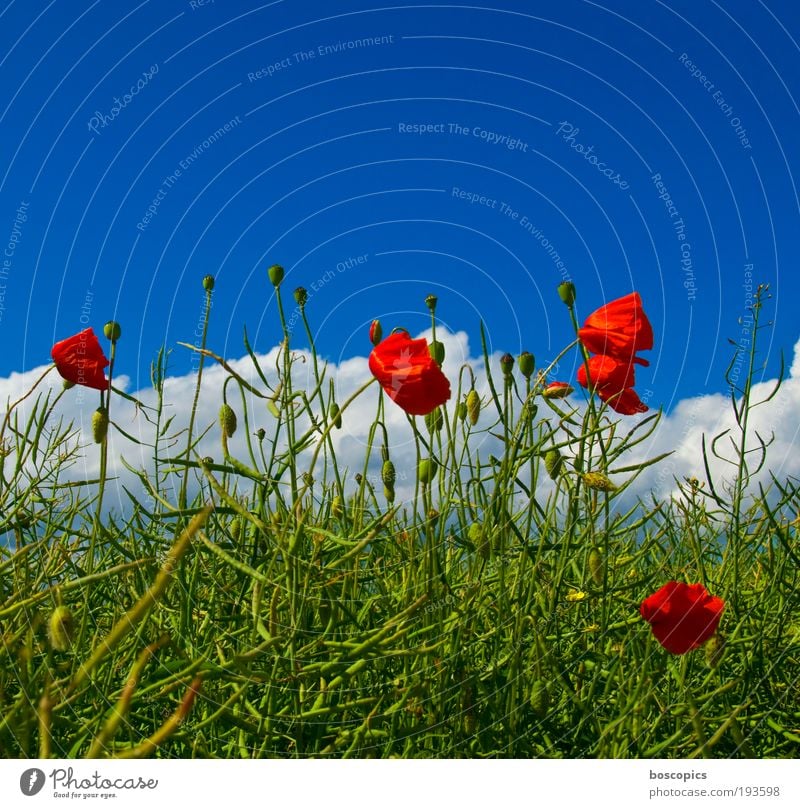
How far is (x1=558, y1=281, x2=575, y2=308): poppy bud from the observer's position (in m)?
1.08

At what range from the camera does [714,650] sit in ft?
3.45

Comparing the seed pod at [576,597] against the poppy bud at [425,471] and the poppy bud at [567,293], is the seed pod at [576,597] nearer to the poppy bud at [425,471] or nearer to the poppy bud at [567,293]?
the poppy bud at [425,471]

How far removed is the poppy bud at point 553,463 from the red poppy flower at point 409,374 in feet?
0.81

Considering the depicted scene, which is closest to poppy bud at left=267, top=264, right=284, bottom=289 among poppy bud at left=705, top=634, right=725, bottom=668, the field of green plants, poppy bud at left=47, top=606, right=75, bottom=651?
the field of green plants

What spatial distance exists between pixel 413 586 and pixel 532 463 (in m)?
0.24

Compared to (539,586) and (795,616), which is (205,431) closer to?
(539,586)

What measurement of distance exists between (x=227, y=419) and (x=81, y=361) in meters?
0.20

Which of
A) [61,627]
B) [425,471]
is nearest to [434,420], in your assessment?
[425,471]

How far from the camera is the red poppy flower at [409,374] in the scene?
87 centimetres

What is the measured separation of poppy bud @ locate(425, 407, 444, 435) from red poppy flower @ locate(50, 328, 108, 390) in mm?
422

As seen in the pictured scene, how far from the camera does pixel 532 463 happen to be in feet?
3.59

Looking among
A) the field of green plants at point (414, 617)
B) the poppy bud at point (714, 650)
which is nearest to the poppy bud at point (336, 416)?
the field of green plants at point (414, 617)
